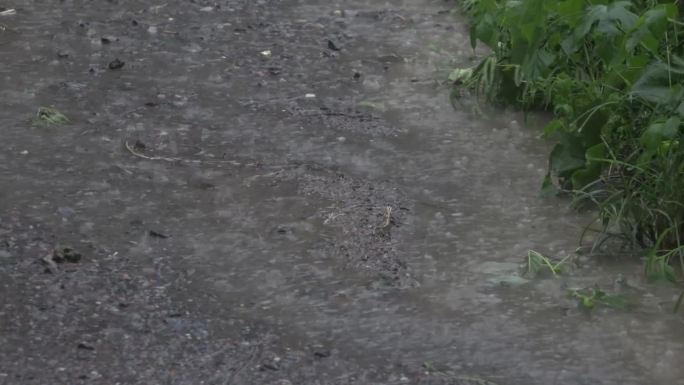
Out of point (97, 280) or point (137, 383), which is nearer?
point (137, 383)

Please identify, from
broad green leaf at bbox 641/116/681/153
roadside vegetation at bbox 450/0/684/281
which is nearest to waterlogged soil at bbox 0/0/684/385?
roadside vegetation at bbox 450/0/684/281

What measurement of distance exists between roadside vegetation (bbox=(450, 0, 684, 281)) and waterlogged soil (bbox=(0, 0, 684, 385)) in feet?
0.41

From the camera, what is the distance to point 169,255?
376cm

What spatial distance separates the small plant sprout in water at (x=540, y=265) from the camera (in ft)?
11.8

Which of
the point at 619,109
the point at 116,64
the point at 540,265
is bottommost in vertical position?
the point at 116,64

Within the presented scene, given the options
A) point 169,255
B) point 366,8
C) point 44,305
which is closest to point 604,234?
point 169,255

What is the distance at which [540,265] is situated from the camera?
3.63 meters

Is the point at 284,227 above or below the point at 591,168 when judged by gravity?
below

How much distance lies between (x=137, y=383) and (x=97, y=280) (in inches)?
24.5

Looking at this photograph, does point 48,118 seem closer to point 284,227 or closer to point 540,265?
point 284,227

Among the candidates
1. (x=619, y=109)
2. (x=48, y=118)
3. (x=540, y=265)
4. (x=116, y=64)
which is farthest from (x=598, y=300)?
(x=116, y=64)

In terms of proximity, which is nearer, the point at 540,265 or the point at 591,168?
the point at 540,265

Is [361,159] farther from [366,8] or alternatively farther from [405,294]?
[366,8]

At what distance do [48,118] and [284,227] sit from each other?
1334 millimetres
